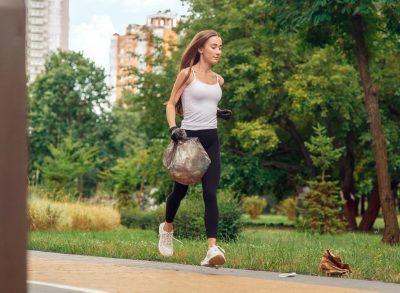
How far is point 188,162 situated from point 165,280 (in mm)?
1592

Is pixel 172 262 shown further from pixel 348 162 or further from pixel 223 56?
pixel 348 162

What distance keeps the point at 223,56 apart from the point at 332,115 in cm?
398

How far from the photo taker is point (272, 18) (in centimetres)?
1638

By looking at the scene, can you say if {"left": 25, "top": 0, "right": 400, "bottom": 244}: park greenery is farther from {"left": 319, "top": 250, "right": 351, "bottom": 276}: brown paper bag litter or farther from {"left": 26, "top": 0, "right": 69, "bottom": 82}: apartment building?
{"left": 26, "top": 0, "right": 69, "bottom": 82}: apartment building

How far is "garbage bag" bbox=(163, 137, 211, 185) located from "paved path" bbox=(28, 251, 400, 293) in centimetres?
79

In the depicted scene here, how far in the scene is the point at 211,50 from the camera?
8438 mm

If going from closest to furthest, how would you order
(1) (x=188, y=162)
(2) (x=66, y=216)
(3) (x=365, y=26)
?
(1) (x=188, y=162) → (3) (x=365, y=26) → (2) (x=66, y=216)

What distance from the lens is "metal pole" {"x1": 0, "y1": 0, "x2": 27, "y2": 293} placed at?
9.65 ft

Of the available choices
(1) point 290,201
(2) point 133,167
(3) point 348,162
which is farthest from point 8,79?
(1) point 290,201

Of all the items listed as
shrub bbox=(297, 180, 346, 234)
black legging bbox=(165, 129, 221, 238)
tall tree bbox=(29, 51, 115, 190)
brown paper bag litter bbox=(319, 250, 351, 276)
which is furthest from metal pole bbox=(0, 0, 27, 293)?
tall tree bbox=(29, 51, 115, 190)

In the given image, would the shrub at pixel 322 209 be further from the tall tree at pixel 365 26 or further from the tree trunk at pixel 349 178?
the tall tree at pixel 365 26

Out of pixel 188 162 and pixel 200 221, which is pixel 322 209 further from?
pixel 188 162

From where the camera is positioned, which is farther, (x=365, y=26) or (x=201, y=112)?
(x=365, y=26)

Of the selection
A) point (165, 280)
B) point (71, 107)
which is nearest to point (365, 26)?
point (165, 280)
